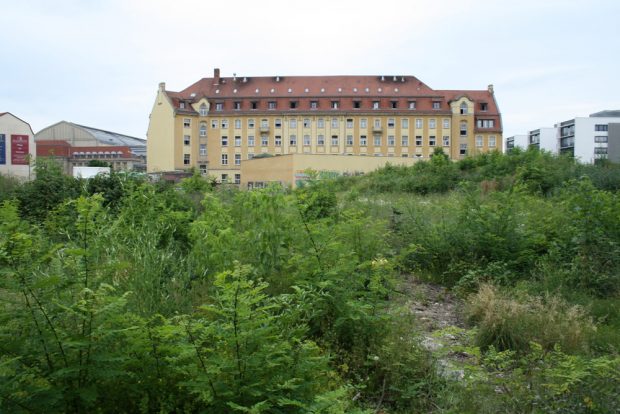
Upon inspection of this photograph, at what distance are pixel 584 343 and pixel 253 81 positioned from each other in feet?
272

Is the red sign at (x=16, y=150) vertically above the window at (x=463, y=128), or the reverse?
the window at (x=463, y=128)

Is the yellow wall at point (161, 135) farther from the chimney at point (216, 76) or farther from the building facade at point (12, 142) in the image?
the building facade at point (12, 142)

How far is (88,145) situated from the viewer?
120 m

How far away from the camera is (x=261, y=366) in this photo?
320cm

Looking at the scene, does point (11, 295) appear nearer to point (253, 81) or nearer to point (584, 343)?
point (584, 343)

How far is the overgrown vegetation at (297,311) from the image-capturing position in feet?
9.86

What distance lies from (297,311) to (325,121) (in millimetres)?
79449

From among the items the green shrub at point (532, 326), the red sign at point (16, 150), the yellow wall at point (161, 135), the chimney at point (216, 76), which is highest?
the chimney at point (216, 76)

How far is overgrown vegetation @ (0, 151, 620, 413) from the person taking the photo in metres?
3.01

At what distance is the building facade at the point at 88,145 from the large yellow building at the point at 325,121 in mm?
11722

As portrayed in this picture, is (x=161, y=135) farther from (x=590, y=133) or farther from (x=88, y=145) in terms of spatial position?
(x=590, y=133)

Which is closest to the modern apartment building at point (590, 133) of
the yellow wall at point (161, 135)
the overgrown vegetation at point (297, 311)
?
the yellow wall at point (161, 135)

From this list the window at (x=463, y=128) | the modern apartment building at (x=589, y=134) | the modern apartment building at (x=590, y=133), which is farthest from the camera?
the modern apartment building at (x=590, y=133)

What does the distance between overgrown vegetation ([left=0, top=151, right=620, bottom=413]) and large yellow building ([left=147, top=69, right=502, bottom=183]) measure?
2872 inches
